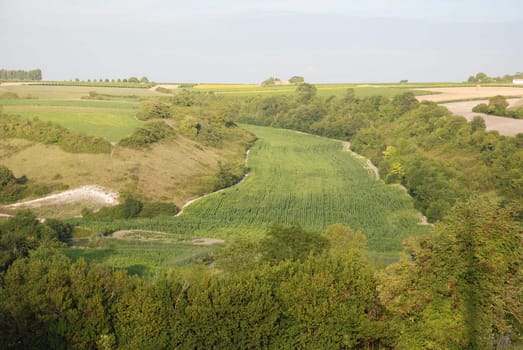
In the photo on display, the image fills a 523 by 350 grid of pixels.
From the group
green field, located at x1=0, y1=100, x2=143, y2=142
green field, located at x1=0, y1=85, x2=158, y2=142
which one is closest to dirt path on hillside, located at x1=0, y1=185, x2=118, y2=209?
green field, located at x1=0, y1=100, x2=143, y2=142

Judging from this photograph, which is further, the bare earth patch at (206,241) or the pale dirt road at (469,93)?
the pale dirt road at (469,93)

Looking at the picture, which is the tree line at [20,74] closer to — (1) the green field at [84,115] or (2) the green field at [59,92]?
(2) the green field at [59,92]

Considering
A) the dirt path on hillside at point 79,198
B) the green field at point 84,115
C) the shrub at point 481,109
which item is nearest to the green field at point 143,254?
the dirt path on hillside at point 79,198

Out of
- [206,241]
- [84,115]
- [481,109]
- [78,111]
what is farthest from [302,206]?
[481,109]

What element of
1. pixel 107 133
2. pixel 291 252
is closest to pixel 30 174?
pixel 107 133

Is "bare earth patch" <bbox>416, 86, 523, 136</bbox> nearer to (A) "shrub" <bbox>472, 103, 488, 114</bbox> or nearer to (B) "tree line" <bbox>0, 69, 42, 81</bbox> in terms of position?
(A) "shrub" <bbox>472, 103, 488, 114</bbox>
